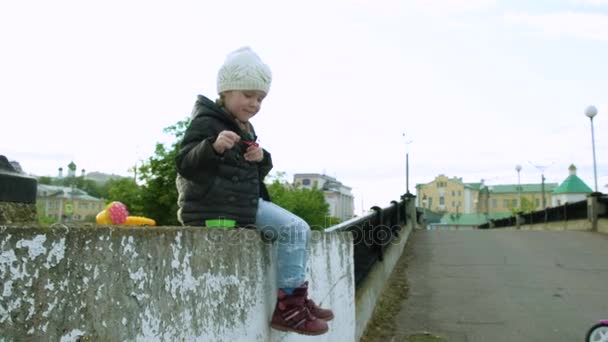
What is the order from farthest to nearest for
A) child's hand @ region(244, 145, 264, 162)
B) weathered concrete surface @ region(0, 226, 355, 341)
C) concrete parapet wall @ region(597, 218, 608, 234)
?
concrete parapet wall @ region(597, 218, 608, 234), child's hand @ region(244, 145, 264, 162), weathered concrete surface @ region(0, 226, 355, 341)

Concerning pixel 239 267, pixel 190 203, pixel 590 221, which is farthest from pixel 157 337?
pixel 590 221

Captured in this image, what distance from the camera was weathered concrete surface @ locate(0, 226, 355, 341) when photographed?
1.38 m

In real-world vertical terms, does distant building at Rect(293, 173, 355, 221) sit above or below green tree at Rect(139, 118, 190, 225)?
above

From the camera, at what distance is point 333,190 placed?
16175 cm

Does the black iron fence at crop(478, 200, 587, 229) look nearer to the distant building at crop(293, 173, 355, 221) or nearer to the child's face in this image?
the child's face

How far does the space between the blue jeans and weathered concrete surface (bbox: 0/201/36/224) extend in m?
1.32

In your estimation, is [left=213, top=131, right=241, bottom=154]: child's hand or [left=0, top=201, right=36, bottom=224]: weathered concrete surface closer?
[left=0, top=201, right=36, bottom=224]: weathered concrete surface

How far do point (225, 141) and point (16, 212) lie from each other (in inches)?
41.3

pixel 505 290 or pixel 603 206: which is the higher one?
pixel 603 206

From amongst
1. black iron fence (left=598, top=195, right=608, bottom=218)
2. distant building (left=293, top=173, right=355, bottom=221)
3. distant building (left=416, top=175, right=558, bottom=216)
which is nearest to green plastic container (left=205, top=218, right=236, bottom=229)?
black iron fence (left=598, top=195, right=608, bottom=218)

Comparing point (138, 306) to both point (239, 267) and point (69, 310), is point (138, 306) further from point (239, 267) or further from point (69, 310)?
point (239, 267)

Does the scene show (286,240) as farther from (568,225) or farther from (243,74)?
(568,225)

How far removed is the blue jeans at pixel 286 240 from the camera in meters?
3.09

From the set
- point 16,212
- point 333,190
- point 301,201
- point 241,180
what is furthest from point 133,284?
point 333,190
